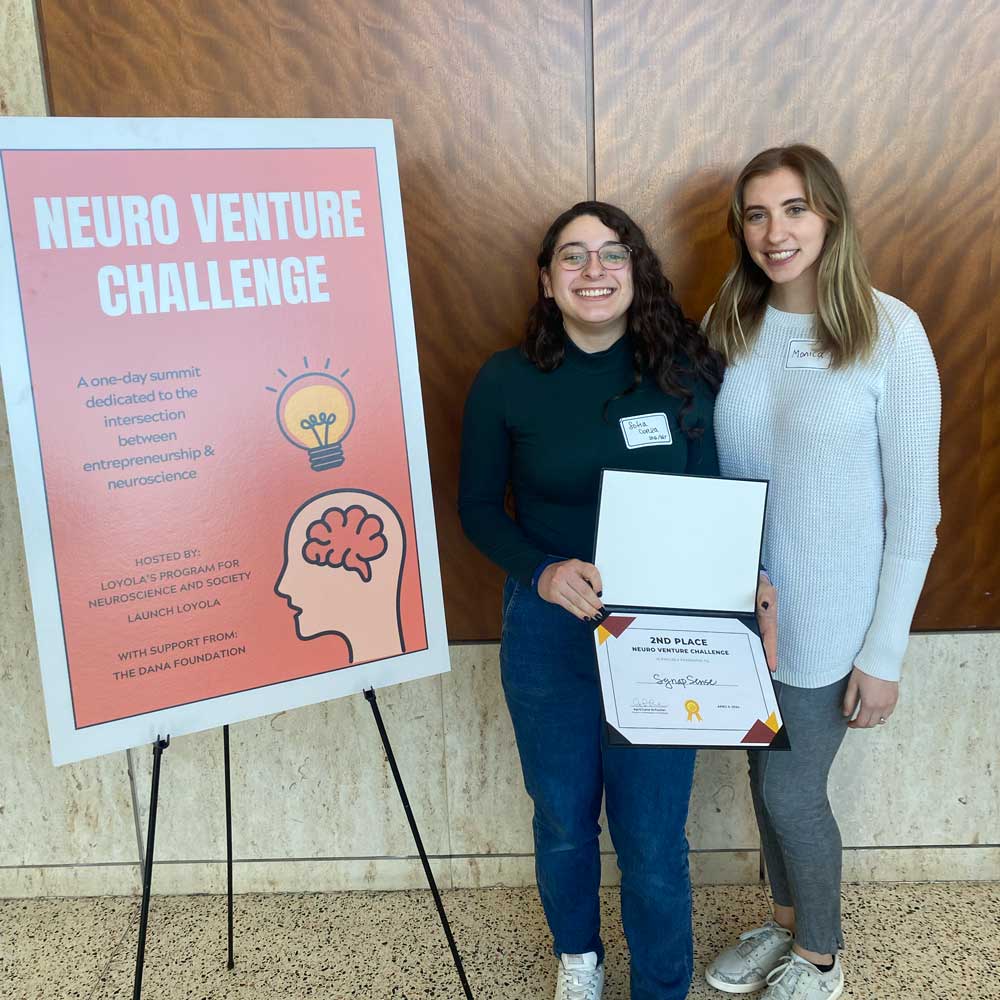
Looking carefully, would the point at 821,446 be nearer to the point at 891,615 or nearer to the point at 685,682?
the point at 891,615

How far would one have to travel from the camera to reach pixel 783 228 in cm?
151

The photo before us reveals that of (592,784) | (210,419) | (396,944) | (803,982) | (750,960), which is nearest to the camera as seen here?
(210,419)

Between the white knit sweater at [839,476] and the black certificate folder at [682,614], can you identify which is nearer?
the black certificate folder at [682,614]

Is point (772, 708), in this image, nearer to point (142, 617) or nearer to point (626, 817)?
point (626, 817)

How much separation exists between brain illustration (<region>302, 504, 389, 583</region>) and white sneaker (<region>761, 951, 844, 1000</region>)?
129 centimetres

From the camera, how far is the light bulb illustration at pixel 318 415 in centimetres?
143

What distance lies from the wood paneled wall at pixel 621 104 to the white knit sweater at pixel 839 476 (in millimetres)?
532

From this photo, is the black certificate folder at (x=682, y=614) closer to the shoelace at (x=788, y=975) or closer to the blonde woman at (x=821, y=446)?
the blonde woman at (x=821, y=446)

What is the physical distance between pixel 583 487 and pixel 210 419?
68 centimetres

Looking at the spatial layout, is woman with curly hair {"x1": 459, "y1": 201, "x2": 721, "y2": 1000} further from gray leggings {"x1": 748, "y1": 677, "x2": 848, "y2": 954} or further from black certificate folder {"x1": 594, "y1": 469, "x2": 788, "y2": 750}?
gray leggings {"x1": 748, "y1": 677, "x2": 848, "y2": 954}

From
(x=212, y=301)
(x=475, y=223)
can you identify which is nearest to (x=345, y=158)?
(x=212, y=301)

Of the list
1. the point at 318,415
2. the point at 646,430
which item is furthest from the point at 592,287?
the point at 318,415

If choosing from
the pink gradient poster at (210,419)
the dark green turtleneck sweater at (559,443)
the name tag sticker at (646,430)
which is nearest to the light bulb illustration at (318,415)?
the pink gradient poster at (210,419)

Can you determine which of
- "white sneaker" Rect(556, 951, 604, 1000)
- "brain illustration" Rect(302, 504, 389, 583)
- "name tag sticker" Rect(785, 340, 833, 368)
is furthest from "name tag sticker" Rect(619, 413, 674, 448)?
"white sneaker" Rect(556, 951, 604, 1000)
